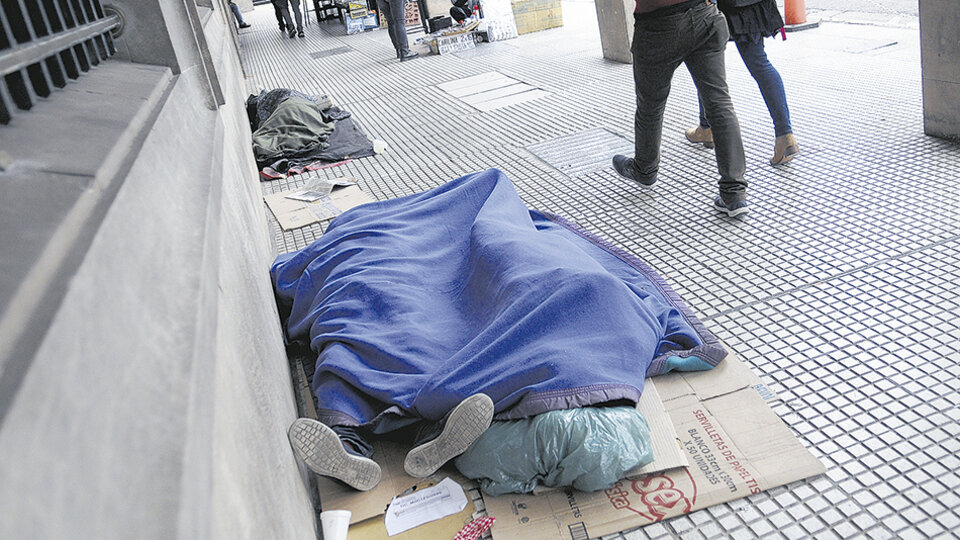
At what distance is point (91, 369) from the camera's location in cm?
71

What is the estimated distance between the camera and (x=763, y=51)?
352 centimetres

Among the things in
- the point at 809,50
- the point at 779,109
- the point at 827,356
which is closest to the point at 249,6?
the point at 809,50

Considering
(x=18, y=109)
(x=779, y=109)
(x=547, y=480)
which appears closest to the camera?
(x=18, y=109)

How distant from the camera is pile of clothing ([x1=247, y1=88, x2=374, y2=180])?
4.96 m

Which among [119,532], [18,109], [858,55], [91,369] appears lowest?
[858,55]

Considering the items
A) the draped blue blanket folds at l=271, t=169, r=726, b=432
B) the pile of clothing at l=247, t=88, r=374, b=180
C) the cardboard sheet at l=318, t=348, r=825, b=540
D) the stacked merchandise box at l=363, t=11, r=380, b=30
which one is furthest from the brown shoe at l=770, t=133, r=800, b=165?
Result: the stacked merchandise box at l=363, t=11, r=380, b=30

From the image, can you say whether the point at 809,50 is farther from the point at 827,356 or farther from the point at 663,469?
the point at 663,469

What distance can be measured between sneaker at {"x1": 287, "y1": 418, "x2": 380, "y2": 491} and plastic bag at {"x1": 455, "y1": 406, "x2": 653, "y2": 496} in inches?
11.2

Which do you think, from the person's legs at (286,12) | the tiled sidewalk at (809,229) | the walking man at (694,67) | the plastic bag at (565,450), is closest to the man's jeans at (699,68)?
the walking man at (694,67)

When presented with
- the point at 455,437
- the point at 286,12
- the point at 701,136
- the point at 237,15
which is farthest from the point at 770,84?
the point at 237,15

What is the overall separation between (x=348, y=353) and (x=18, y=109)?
1200 mm

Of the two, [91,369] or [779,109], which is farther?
[779,109]

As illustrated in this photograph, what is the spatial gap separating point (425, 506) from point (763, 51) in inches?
110

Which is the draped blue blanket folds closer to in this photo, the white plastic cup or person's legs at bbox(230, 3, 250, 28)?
the white plastic cup
